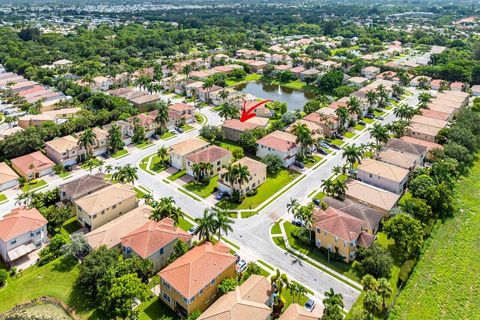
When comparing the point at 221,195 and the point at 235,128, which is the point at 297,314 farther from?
the point at 235,128

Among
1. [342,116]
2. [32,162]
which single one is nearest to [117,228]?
[32,162]

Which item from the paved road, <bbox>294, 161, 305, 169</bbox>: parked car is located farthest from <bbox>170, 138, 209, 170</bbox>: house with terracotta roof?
<bbox>294, 161, 305, 169</bbox>: parked car

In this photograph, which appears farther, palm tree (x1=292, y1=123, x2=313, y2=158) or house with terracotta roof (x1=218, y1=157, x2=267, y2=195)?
palm tree (x1=292, y1=123, x2=313, y2=158)

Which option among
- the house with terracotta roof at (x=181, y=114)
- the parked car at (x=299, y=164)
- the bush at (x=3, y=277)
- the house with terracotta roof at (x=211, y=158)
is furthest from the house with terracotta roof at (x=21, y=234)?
the parked car at (x=299, y=164)

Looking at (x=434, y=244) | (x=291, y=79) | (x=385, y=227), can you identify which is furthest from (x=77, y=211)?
(x=291, y=79)

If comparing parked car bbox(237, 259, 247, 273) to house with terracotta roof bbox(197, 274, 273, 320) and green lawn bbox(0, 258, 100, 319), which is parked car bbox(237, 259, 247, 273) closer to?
house with terracotta roof bbox(197, 274, 273, 320)

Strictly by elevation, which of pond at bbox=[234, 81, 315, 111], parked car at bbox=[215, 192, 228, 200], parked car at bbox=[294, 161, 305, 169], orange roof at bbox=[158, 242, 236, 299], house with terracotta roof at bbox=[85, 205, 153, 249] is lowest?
pond at bbox=[234, 81, 315, 111]
